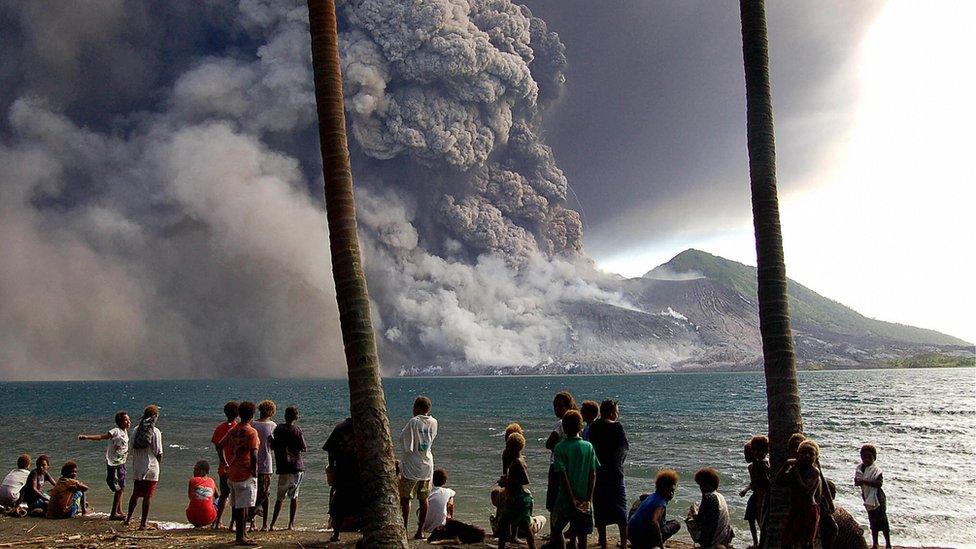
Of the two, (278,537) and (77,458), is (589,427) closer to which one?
(278,537)

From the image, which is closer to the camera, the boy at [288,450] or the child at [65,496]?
the boy at [288,450]

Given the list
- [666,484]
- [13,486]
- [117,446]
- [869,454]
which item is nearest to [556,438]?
[666,484]

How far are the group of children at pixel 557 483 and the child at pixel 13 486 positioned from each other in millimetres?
624

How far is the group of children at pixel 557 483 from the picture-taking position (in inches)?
271

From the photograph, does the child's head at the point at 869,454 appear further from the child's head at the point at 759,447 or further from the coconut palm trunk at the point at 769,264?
the coconut palm trunk at the point at 769,264

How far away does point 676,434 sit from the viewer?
37188 mm

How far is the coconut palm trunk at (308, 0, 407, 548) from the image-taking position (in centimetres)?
648

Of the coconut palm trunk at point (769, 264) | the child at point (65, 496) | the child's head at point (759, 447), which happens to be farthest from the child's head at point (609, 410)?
the child at point (65, 496)

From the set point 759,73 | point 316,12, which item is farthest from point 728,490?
point 316,12

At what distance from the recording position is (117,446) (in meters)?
10.9

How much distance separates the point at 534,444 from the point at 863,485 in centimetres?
2184

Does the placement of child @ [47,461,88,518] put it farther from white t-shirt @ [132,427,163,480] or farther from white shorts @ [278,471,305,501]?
white shorts @ [278,471,305,501]

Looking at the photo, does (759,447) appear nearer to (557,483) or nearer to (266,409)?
(557,483)

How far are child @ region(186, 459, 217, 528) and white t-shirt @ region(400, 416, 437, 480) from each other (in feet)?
11.6
